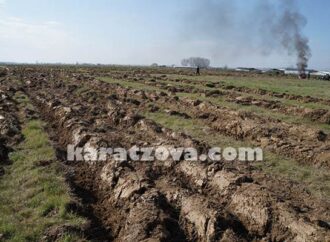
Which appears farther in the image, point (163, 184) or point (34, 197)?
point (163, 184)

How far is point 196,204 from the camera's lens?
8477 millimetres

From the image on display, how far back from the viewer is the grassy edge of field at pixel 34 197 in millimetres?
7898

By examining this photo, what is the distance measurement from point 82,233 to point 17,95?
22.6 m

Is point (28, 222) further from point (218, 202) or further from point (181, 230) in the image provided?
point (218, 202)

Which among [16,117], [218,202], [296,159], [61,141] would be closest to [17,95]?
[16,117]

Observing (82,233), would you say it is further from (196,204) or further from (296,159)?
(296,159)

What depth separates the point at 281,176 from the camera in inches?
448

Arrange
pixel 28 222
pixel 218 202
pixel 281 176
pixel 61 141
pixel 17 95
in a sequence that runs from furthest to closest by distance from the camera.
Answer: pixel 17 95
pixel 61 141
pixel 281 176
pixel 218 202
pixel 28 222

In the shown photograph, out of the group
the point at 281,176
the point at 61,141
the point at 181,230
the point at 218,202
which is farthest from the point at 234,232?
the point at 61,141

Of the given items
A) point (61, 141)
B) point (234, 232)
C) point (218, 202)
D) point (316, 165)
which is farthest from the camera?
point (61, 141)

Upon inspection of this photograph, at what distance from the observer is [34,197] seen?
31.4ft

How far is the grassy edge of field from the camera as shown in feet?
25.9

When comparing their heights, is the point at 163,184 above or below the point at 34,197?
above

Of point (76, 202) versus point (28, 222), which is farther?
point (76, 202)
